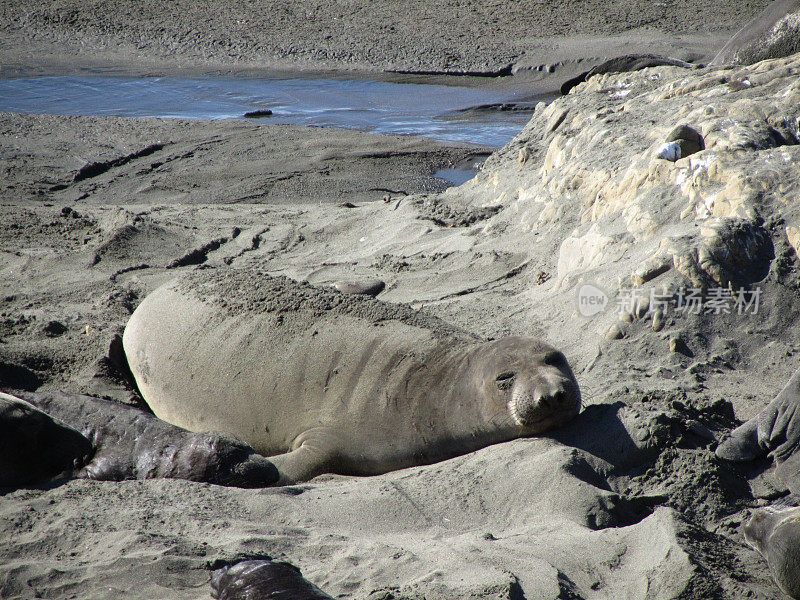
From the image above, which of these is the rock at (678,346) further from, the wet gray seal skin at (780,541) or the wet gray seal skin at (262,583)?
the wet gray seal skin at (262,583)

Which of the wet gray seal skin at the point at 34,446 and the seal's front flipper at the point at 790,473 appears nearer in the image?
the seal's front flipper at the point at 790,473

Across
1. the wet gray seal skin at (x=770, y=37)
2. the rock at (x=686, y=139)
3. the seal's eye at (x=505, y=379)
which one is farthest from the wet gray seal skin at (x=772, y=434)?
the wet gray seal skin at (x=770, y=37)

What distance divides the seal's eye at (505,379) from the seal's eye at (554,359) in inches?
7.0

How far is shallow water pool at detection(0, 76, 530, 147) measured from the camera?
11758 millimetres

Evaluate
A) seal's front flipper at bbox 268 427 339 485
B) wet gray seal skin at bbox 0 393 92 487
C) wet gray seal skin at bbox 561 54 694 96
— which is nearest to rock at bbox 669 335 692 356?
Answer: seal's front flipper at bbox 268 427 339 485

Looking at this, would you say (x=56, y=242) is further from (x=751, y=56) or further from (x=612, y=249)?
(x=751, y=56)

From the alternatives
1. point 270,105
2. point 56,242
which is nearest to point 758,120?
point 56,242

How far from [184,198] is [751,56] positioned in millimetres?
6282

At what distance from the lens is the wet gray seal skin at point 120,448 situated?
3.21 metres

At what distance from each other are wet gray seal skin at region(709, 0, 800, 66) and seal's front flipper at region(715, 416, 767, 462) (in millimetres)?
4547

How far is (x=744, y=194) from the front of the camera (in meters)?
4.05

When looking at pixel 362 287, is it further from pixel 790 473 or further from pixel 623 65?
pixel 623 65

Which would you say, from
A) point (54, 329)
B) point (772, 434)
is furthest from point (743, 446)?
point (54, 329)

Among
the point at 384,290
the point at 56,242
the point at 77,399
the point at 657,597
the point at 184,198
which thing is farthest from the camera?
the point at 184,198
